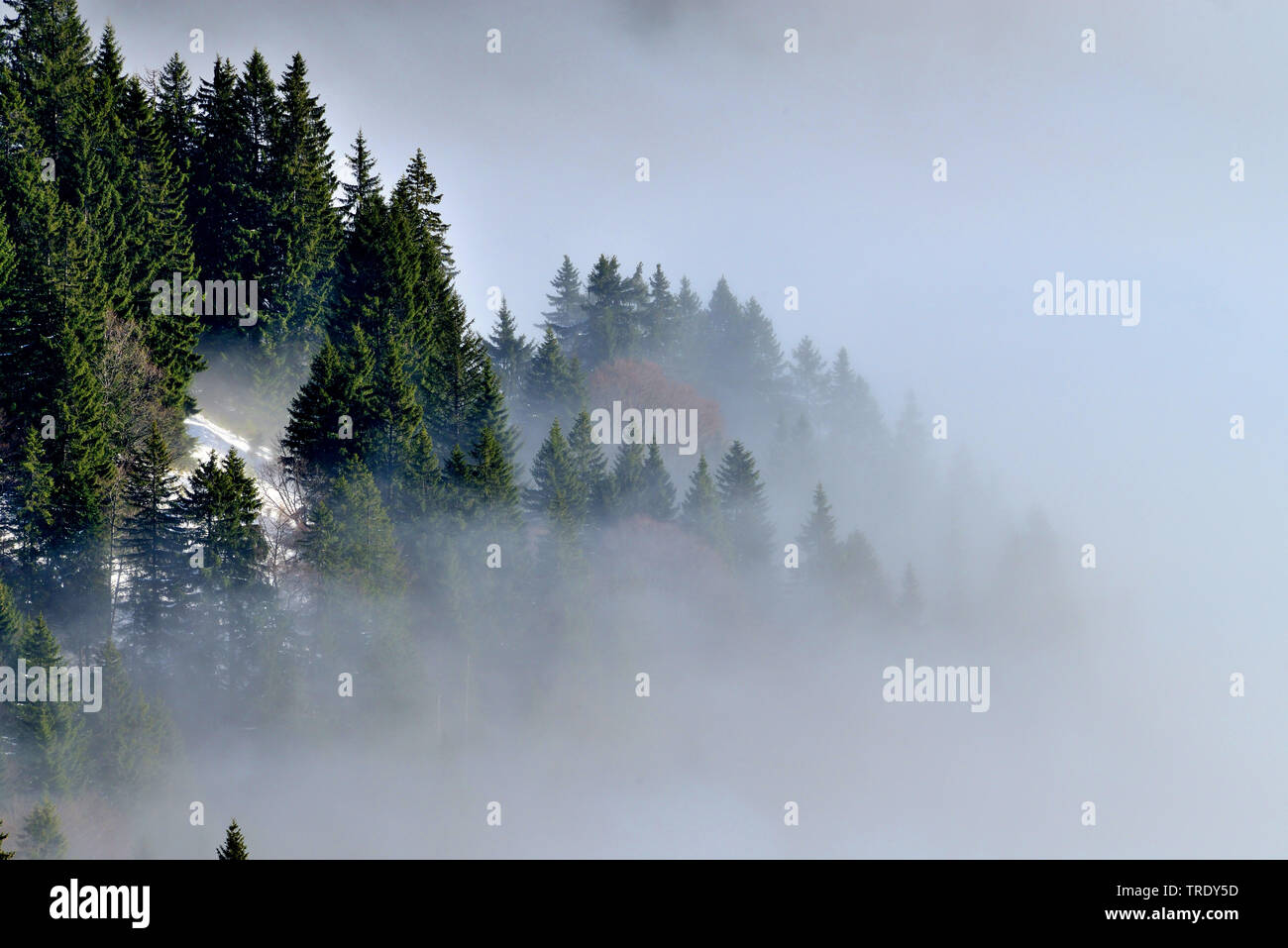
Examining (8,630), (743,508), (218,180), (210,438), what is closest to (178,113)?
(218,180)

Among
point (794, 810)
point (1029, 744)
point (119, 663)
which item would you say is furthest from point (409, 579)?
point (1029, 744)

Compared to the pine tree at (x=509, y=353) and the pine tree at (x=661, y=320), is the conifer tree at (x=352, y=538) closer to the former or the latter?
the pine tree at (x=509, y=353)

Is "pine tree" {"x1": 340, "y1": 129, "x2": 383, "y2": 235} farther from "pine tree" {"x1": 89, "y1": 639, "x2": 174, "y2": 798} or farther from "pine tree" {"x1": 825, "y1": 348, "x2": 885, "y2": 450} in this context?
"pine tree" {"x1": 825, "y1": 348, "x2": 885, "y2": 450}

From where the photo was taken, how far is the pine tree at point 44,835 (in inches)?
1634

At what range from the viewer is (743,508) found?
8850cm

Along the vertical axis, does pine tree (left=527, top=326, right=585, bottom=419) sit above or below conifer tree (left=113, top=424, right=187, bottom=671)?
above

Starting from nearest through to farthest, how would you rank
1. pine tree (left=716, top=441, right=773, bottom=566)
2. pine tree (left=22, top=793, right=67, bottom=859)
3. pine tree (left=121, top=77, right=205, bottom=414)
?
pine tree (left=22, top=793, right=67, bottom=859) < pine tree (left=121, top=77, right=205, bottom=414) < pine tree (left=716, top=441, right=773, bottom=566)

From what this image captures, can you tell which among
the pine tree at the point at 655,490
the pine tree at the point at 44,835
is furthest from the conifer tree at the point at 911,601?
the pine tree at the point at 44,835

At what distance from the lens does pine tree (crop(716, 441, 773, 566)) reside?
88312 millimetres

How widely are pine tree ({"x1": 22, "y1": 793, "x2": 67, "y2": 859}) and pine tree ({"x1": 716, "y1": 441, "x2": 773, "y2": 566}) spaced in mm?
54163

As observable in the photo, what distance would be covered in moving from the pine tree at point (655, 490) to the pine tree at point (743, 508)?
302 inches

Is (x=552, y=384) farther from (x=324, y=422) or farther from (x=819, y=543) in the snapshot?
(x=324, y=422)

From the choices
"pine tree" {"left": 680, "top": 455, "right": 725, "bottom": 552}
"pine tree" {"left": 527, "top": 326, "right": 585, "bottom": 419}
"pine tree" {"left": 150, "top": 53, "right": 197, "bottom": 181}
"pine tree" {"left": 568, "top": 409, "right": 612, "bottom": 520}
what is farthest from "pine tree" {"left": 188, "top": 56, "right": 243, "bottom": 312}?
"pine tree" {"left": 680, "top": 455, "right": 725, "bottom": 552}

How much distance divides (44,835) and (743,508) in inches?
2211
